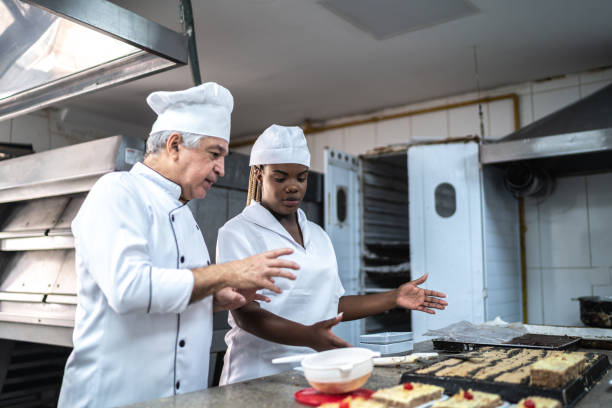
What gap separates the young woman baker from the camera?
184 cm

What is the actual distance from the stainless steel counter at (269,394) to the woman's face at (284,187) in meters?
0.72

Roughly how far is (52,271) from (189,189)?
183cm

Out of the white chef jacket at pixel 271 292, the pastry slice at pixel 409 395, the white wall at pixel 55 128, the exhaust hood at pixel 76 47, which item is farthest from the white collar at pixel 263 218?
the white wall at pixel 55 128

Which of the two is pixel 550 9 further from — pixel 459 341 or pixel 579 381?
pixel 579 381

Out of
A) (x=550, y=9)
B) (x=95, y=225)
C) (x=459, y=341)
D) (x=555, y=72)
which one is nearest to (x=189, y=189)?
(x=95, y=225)

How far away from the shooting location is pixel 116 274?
1.22 metres

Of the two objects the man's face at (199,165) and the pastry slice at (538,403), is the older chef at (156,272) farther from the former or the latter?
the pastry slice at (538,403)

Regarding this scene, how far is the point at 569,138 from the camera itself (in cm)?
310

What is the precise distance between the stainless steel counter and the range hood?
195cm

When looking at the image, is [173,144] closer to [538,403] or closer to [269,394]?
[269,394]

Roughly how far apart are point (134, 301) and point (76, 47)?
108cm

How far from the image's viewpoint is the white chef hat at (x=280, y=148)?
6.68 ft

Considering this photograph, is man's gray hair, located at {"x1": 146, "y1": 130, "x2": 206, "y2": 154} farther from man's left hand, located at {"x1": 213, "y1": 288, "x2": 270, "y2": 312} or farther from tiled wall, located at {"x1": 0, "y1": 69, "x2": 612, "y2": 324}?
tiled wall, located at {"x1": 0, "y1": 69, "x2": 612, "y2": 324}

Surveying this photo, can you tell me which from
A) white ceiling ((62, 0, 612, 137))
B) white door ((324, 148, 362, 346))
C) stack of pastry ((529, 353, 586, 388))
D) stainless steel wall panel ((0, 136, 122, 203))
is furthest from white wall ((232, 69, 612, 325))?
stack of pastry ((529, 353, 586, 388))
